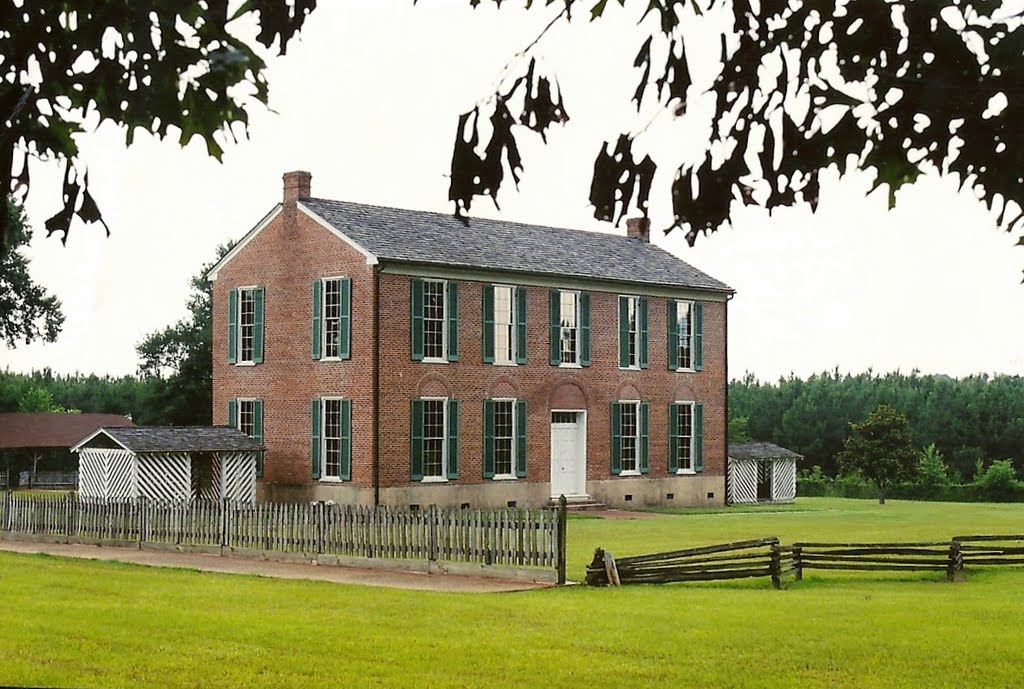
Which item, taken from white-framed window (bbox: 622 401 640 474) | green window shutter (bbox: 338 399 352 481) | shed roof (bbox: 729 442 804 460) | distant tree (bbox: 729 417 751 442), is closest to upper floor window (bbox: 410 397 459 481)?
green window shutter (bbox: 338 399 352 481)

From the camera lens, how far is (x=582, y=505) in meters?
29.7

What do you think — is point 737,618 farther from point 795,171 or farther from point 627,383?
point 627,383

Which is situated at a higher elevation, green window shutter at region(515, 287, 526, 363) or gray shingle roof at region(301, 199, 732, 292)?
gray shingle roof at region(301, 199, 732, 292)

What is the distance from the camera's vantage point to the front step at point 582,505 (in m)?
29.3

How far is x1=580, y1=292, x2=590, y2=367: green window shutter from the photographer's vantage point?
30.0 meters

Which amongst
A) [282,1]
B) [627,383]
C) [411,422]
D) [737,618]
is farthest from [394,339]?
[282,1]

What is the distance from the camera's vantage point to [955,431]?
3681 centimetres

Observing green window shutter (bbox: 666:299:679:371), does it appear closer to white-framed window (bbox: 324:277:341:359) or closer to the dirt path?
white-framed window (bbox: 324:277:341:359)

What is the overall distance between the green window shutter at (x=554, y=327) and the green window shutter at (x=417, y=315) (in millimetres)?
3396

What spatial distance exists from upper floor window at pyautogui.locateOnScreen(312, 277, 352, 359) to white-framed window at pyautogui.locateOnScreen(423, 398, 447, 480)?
1.93 meters

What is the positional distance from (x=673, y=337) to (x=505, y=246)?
5246mm

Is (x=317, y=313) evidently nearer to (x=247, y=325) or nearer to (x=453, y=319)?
(x=247, y=325)

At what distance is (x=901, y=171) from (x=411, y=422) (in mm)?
21942

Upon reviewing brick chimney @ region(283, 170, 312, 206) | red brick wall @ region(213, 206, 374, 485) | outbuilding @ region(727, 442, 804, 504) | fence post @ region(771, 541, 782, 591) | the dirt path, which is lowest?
the dirt path
